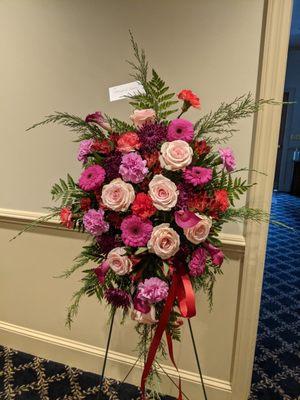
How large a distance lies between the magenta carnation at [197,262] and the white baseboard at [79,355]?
972 mm

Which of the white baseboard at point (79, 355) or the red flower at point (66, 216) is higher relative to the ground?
the red flower at point (66, 216)

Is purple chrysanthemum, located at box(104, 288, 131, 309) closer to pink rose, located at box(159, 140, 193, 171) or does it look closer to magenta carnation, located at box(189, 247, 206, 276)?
magenta carnation, located at box(189, 247, 206, 276)

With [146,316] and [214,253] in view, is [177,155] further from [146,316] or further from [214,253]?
[146,316]

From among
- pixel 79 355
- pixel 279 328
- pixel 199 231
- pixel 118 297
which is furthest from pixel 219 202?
pixel 279 328

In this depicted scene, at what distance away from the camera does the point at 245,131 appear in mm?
1357

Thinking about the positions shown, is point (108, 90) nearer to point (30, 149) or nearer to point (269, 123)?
point (30, 149)

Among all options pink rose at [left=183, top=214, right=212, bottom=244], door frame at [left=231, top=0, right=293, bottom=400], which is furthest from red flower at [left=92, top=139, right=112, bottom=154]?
door frame at [left=231, top=0, right=293, bottom=400]

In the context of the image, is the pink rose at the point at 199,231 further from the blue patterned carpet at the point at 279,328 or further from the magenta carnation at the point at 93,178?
the blue patterned carpet at the point at 279,328

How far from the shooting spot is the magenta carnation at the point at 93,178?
0.96m

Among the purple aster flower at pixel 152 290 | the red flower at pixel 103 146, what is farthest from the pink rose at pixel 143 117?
the purple aster flower at pixel 152 290

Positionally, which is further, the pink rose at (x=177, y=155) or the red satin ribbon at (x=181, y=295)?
the red satin ribbon at (x=181, y=295)

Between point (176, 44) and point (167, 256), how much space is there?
909mm

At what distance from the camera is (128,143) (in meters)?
0.97

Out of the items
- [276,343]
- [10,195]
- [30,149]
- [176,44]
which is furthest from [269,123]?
[276,343]
